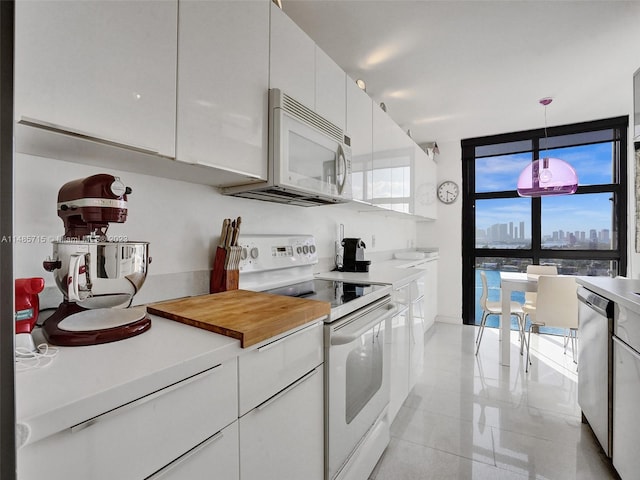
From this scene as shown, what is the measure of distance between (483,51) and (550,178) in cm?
138

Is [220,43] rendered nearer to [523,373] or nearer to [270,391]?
[270,391]

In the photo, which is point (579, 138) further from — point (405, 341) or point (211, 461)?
point (211, 461)

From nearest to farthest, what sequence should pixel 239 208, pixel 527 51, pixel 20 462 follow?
pixel 20 462
pixel 239 208
pixel 527 51

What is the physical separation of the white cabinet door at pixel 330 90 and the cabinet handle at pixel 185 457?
4.82 ft

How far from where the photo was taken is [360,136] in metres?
2.10

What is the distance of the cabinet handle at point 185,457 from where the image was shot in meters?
0.60

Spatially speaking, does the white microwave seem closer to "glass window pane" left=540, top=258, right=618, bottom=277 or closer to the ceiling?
the ceiling

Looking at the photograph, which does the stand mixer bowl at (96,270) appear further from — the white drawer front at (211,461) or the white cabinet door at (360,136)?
the white cabinet door at (360,136)

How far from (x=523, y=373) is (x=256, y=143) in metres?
2.91

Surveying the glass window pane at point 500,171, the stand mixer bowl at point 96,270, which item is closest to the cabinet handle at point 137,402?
the stand mixer bowl at point 96,270

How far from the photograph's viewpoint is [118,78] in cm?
80

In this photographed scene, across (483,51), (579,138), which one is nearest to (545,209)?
(579,138)

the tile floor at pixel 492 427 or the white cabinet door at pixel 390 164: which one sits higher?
the white cabinet door at pixel 390 164

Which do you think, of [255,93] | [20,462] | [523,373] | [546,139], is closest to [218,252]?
[255,93]
